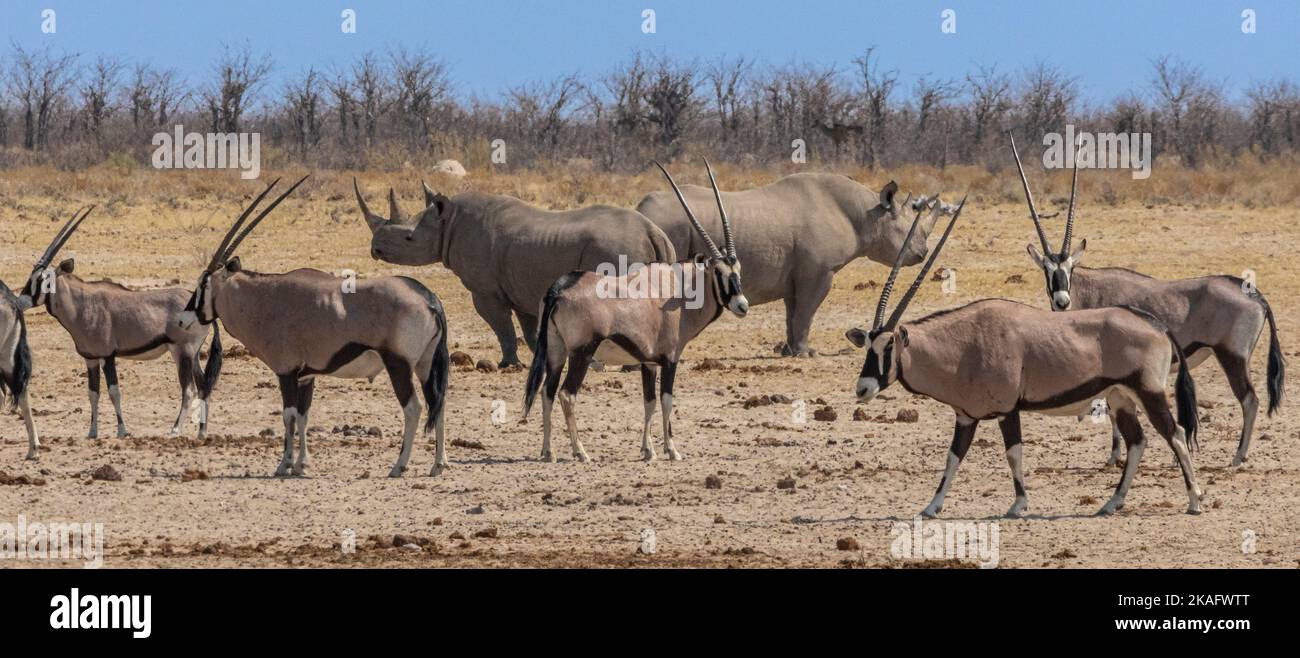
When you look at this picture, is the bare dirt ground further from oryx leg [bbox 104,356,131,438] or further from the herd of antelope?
the herd of antelope

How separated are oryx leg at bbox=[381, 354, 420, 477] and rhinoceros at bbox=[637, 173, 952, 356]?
19.0 feet

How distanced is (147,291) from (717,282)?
3.87 m

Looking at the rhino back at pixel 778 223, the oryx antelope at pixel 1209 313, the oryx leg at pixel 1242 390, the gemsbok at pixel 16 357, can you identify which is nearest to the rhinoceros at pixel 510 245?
the rhino back at pixel 778 223

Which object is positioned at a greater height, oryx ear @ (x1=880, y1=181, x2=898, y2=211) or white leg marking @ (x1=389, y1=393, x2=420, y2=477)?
oryx ear @ (x1=880, y1=181, x2=898, y2=211)

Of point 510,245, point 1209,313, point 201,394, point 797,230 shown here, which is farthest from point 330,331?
point 797,230

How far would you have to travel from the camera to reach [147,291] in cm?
1362

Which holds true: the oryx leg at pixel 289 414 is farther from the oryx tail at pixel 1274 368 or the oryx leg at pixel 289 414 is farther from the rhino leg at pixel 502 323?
the oryx tail at pixel 1274 368

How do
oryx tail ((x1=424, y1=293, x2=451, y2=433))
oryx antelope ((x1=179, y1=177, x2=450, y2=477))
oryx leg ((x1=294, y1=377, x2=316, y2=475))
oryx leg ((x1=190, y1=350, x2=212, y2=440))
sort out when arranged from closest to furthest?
oryx antelope ((x1=179, y1=177, x2=450, y2=477)) → oryx tail ((x1=424, y1=293, x2=451, y2=433)) → oryx leg ((x1=294, y1=377, x2=316, y2=475)) → oryx leg ((x1=190, y1=350, x2=212, y2=440))

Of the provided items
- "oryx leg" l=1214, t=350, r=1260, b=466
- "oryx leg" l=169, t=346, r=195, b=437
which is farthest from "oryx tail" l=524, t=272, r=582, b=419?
"oryx leg" l=1214, t=350, r=1260, b=466

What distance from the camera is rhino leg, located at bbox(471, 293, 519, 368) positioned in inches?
679

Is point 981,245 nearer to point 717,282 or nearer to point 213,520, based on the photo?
point 717,282

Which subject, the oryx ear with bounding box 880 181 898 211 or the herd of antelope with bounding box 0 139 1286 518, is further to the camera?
the oryx ear with bounding box 880 181 898 211

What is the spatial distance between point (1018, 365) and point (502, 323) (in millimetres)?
7656
